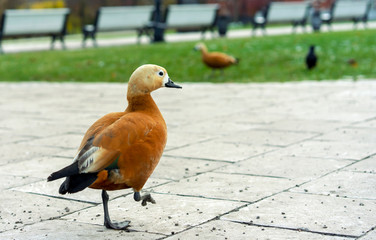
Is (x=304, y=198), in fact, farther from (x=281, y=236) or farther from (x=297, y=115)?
(x=297, y=115)

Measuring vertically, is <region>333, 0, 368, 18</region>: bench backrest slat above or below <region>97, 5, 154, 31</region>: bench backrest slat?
above

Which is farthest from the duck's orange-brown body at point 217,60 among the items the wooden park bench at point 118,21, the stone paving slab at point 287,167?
the wooden park bench at point 118,21

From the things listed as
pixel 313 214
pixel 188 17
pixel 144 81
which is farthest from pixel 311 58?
pixel 188 17

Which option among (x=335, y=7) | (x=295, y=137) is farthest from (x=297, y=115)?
(x=335, y=7)

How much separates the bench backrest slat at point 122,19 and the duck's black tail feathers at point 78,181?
56.4ft

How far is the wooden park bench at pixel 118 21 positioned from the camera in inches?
794

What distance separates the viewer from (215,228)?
12.3 ft

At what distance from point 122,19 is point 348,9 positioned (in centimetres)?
1025

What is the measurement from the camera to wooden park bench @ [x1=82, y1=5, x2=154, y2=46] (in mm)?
20156

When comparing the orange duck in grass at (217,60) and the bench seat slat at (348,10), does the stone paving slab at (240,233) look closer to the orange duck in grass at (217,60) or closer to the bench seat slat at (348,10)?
the orange duck in grass at (217,60)

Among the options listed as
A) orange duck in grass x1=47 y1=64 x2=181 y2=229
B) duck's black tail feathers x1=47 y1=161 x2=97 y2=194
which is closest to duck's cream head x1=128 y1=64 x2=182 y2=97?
orange duck in grass x1=47 y1=64 x2=181 y2=229

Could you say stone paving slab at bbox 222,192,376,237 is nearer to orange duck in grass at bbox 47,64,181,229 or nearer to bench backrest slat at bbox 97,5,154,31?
orange duck in grass at bbox 47,64,181,229

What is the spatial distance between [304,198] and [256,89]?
21.7 ft

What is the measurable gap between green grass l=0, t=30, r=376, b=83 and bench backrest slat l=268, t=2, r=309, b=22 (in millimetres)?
7075
